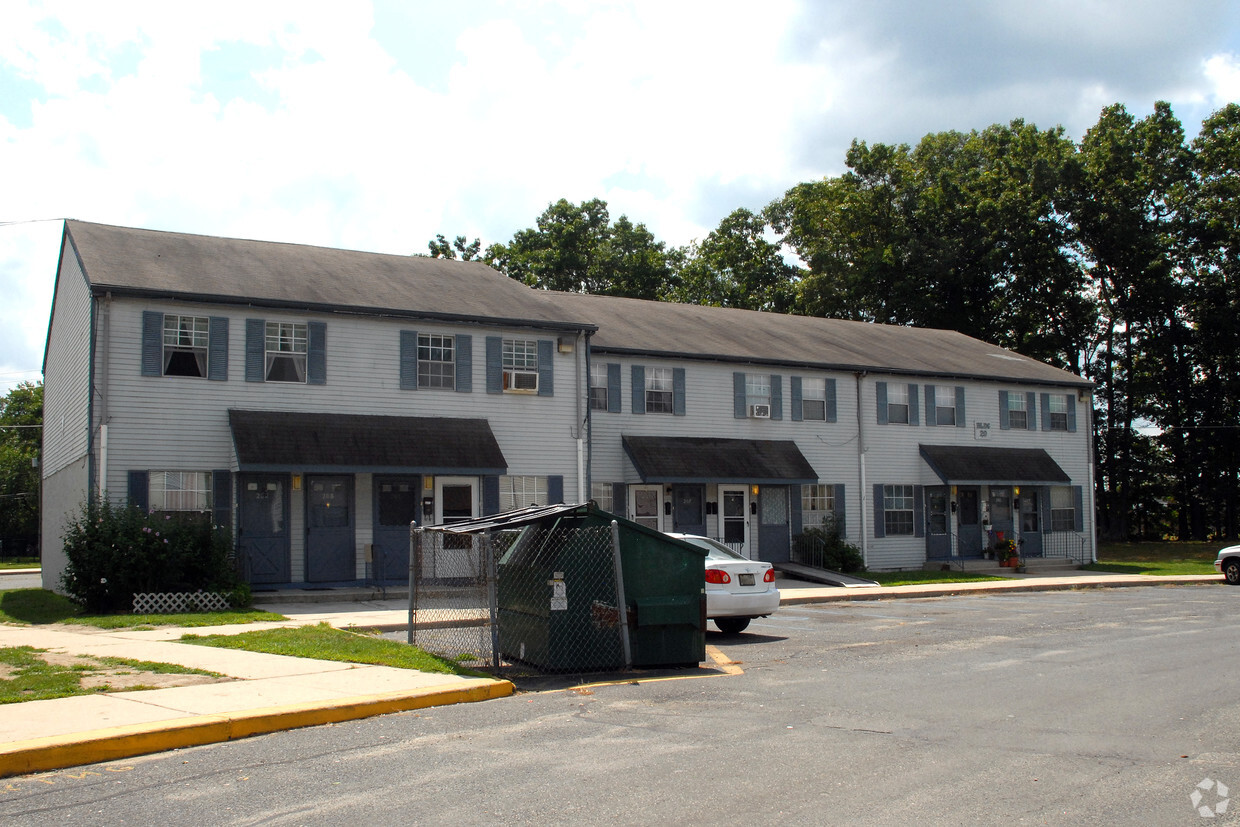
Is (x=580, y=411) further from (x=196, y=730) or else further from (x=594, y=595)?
(x=196, y=730)

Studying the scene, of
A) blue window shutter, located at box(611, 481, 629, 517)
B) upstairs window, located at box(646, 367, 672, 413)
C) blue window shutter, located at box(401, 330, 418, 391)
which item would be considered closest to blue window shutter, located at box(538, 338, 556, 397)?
blue window shutter, located at box(401, 330, 418, 391)

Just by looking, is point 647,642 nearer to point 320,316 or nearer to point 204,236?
point 320,316

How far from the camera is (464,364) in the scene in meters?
22.5

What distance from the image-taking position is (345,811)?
5992 millimetres

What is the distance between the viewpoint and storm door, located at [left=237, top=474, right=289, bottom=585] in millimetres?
19969

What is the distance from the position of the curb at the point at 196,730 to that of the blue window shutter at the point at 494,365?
13.4 meters

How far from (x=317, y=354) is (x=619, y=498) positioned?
25.3 ft

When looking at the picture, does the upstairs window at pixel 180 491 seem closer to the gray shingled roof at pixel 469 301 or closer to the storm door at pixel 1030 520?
the gray shingled roof at pixel 469 301

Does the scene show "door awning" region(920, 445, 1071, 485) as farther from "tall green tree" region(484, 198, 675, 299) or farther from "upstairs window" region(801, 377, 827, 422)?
"tall green tree" region(484, 198, 675, 299)

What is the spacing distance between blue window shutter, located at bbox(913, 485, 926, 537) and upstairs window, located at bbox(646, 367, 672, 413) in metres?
8.15

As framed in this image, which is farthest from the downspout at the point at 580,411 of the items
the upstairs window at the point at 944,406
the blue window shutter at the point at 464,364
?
the upstairs window at the point at 944,406

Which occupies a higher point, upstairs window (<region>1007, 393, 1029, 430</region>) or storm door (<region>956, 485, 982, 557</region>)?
upstairs window (<region>1007, 393, 1029, 430</region>)

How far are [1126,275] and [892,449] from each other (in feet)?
72.4

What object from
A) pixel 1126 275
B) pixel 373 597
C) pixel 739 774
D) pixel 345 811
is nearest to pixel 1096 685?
pixel 739 774
